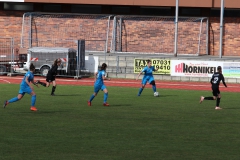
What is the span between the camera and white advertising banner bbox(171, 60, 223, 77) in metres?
41.3

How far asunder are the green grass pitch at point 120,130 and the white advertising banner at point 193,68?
40.8 feet

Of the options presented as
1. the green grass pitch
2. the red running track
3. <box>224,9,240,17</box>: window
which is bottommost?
the green grass pitch

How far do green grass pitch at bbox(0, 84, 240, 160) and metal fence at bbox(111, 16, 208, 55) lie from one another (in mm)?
20627

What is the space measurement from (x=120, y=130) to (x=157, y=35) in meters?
32.0

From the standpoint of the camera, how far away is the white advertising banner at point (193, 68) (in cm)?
4134

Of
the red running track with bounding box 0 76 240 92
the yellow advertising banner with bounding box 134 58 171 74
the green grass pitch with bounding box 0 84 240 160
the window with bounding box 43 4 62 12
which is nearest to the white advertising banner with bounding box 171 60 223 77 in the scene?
the yellow advertising banner with bounding box 134 58 171 74

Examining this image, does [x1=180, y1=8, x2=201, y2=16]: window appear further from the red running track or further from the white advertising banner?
the red running track

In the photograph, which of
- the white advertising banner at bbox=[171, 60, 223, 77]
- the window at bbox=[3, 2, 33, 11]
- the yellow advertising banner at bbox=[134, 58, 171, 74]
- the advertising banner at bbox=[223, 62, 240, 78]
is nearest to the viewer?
→ the advertising banner at bbox=[223, 62, 240, 78]

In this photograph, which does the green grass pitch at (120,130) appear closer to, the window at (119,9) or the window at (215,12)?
the window at (215,12)

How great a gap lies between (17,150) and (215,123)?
7.77m

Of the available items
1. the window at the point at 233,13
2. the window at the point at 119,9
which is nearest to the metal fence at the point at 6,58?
the window at the point at 119,9

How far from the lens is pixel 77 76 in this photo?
41.6 metres

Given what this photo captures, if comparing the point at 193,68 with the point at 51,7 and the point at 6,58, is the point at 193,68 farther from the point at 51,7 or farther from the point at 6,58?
the point at 51,7

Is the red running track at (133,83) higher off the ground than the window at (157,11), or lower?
lower
